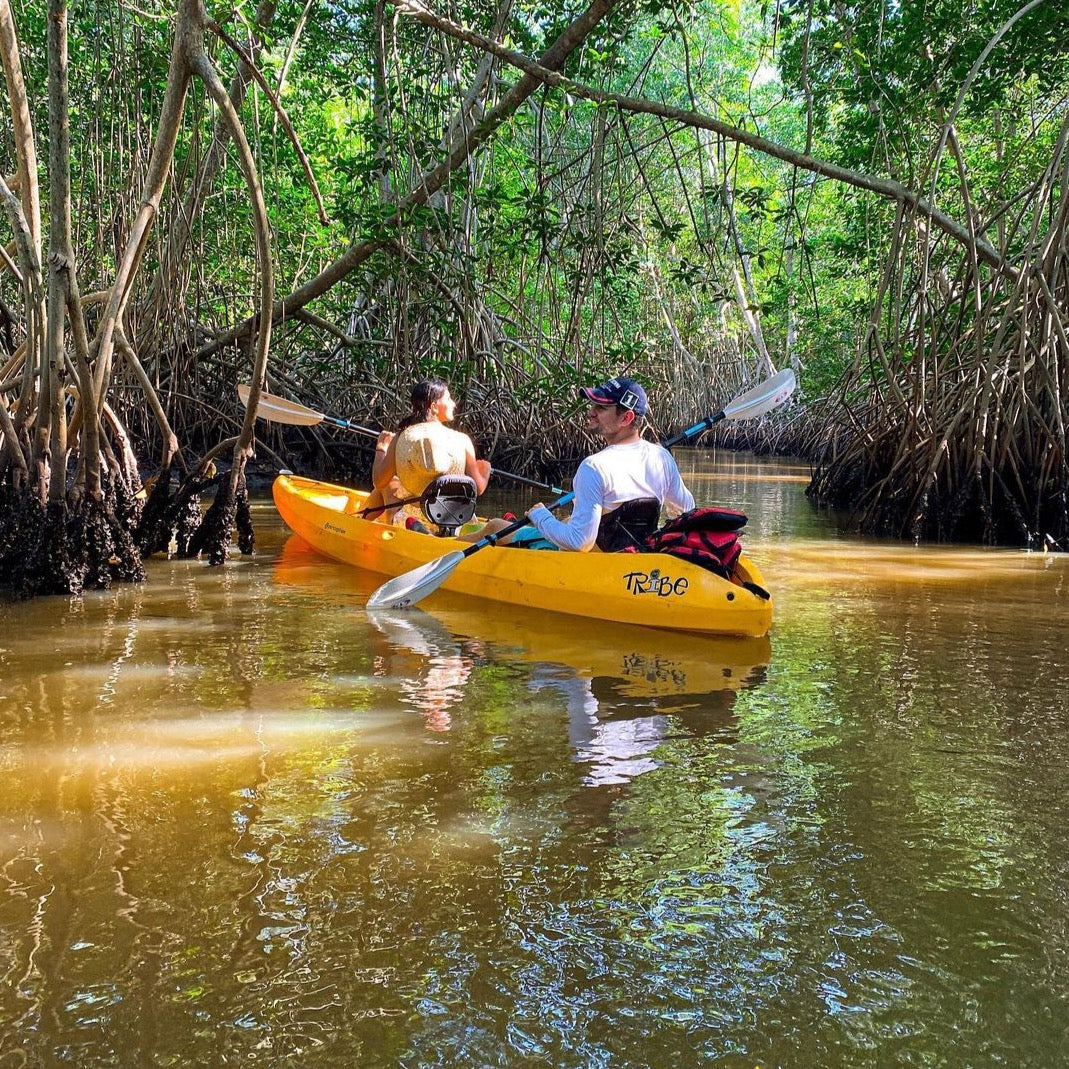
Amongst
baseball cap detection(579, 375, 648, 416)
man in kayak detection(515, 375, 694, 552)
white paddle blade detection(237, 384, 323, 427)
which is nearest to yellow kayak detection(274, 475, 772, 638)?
man in kayak detection(515, 375, 694, 552)

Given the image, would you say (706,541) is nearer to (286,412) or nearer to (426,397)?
(426,397)

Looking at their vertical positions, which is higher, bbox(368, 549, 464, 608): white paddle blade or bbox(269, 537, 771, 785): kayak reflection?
bbox(368, 549, 464, 608): white paddle blade

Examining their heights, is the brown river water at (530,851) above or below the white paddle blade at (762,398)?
below

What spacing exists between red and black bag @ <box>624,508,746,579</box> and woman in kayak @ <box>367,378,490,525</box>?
1.62 m

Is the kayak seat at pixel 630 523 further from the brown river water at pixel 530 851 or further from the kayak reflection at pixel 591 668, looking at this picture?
the brown river water at pixel 530 851

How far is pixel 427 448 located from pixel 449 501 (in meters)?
0.28

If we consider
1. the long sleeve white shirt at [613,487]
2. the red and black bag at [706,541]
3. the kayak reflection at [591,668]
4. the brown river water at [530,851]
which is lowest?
the brown river water at [530,851]

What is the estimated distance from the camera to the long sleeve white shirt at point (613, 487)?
4.34 metres

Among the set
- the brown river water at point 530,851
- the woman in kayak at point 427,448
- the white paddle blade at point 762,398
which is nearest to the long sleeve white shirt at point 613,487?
the brown river water at point 530,851

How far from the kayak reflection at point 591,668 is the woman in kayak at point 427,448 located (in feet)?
2.47

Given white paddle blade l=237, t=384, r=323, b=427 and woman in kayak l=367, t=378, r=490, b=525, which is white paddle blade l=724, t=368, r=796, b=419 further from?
white paddle blade l=237, t=384, r=323, b=427

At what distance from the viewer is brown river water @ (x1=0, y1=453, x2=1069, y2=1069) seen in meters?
1.68

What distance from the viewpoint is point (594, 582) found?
4516 millimetres

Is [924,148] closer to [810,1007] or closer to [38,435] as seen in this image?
[38,435]
